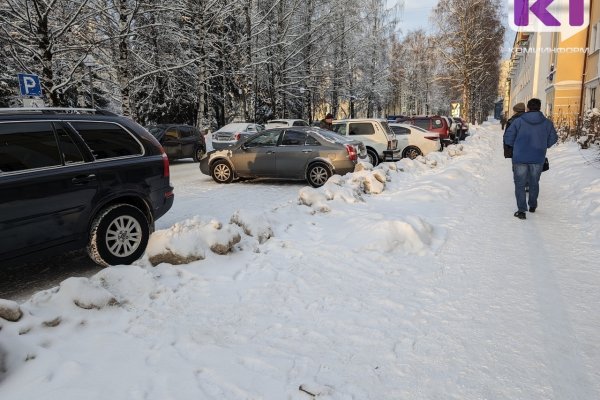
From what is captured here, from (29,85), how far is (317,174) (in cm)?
782

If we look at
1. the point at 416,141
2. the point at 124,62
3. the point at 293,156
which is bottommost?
the point at 416,141

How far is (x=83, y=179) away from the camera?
174 inches

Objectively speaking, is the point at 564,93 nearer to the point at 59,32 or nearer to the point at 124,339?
the point at 59,32

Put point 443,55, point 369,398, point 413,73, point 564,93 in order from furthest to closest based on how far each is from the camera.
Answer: point 413,73
point 443,55
point 564,93
point 369,398

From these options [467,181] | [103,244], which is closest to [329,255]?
[103,244]

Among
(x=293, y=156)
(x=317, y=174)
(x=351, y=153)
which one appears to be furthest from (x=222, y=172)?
(x=351, y=153)

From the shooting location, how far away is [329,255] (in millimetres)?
4742

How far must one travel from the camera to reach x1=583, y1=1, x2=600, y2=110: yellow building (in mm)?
21719

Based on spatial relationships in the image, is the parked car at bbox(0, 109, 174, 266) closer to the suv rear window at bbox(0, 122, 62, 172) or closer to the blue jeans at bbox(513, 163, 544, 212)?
the suv rear window at bbox(0, 122, 62, 172)

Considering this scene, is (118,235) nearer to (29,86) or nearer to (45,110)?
(45,110)

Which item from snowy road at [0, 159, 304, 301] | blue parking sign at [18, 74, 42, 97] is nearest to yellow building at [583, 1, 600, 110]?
snowy road at [0, 159, 304, 301]

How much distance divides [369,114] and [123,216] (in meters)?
47.0

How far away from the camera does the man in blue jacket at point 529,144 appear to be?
21.4ft

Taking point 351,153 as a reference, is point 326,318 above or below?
below
